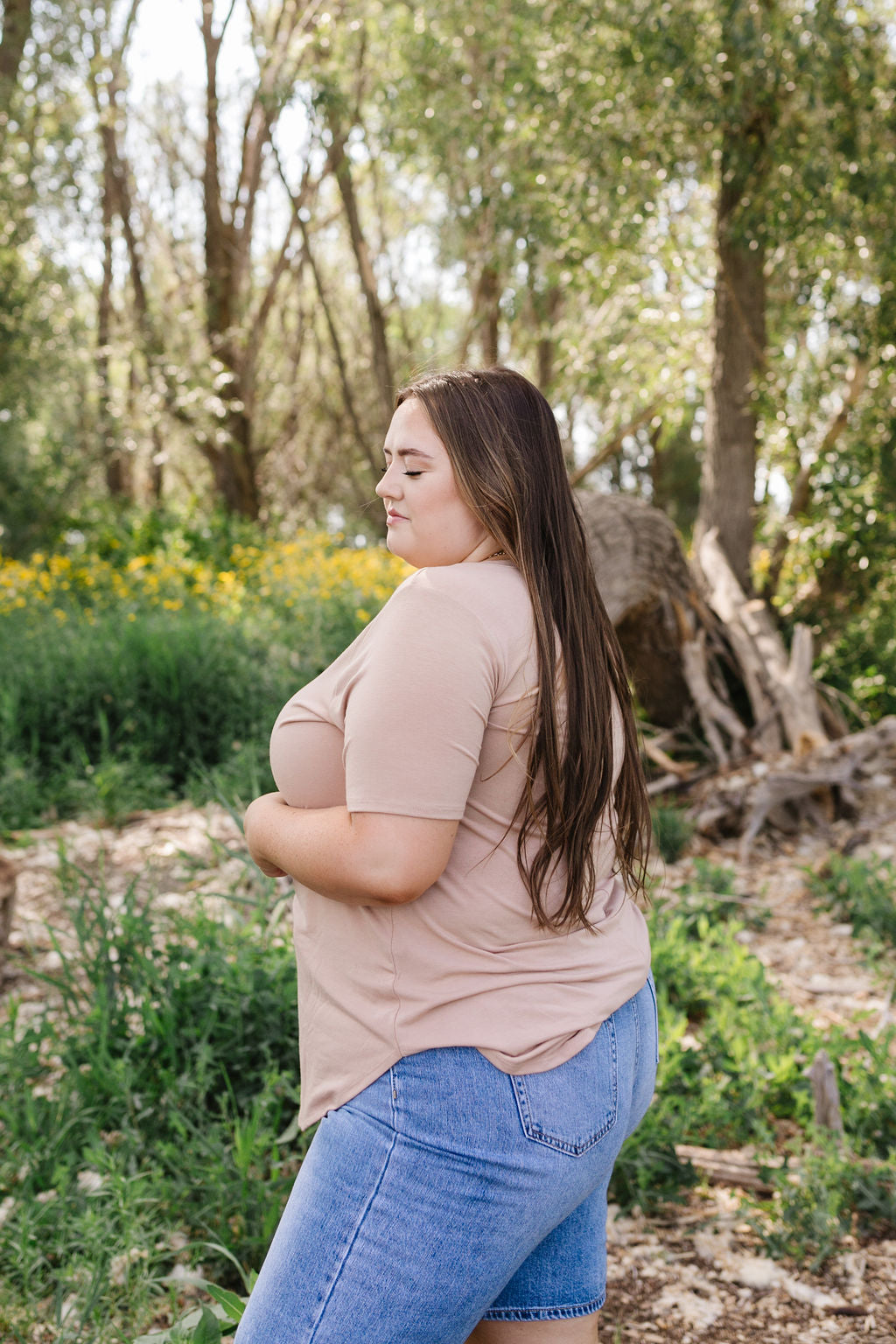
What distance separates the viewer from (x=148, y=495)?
15125 millimetres

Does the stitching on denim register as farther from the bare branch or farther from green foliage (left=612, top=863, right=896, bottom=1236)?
the bare branch

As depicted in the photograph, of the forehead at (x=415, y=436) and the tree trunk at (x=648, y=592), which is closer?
the forehead at (x=415, y=436)

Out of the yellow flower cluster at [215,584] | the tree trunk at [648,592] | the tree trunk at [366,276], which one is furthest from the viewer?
the tree trunk at [366,276]

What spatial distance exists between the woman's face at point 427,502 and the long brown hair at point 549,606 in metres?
0.02

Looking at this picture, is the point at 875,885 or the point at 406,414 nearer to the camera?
the point at 406,414

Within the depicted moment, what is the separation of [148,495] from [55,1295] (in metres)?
14.2

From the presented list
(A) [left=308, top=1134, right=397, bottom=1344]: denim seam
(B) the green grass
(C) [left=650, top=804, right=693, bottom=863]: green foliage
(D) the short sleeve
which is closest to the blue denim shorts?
(A) [left=308, top=1134, right=397, bottom=1344]: denim seam

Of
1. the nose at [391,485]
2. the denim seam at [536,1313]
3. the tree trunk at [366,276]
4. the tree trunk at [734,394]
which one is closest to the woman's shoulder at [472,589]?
the nose at [391,485]

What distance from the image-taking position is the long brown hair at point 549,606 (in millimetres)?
1245

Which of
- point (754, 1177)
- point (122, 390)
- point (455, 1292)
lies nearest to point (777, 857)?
point (754, 1177)

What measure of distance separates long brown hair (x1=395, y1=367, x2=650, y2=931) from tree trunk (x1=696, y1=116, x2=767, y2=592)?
260 inches

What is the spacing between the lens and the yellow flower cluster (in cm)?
707

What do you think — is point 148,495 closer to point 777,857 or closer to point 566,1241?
point 777,857

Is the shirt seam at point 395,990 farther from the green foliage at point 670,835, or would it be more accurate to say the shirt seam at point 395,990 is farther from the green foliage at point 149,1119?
the green foliage at point 670,835
